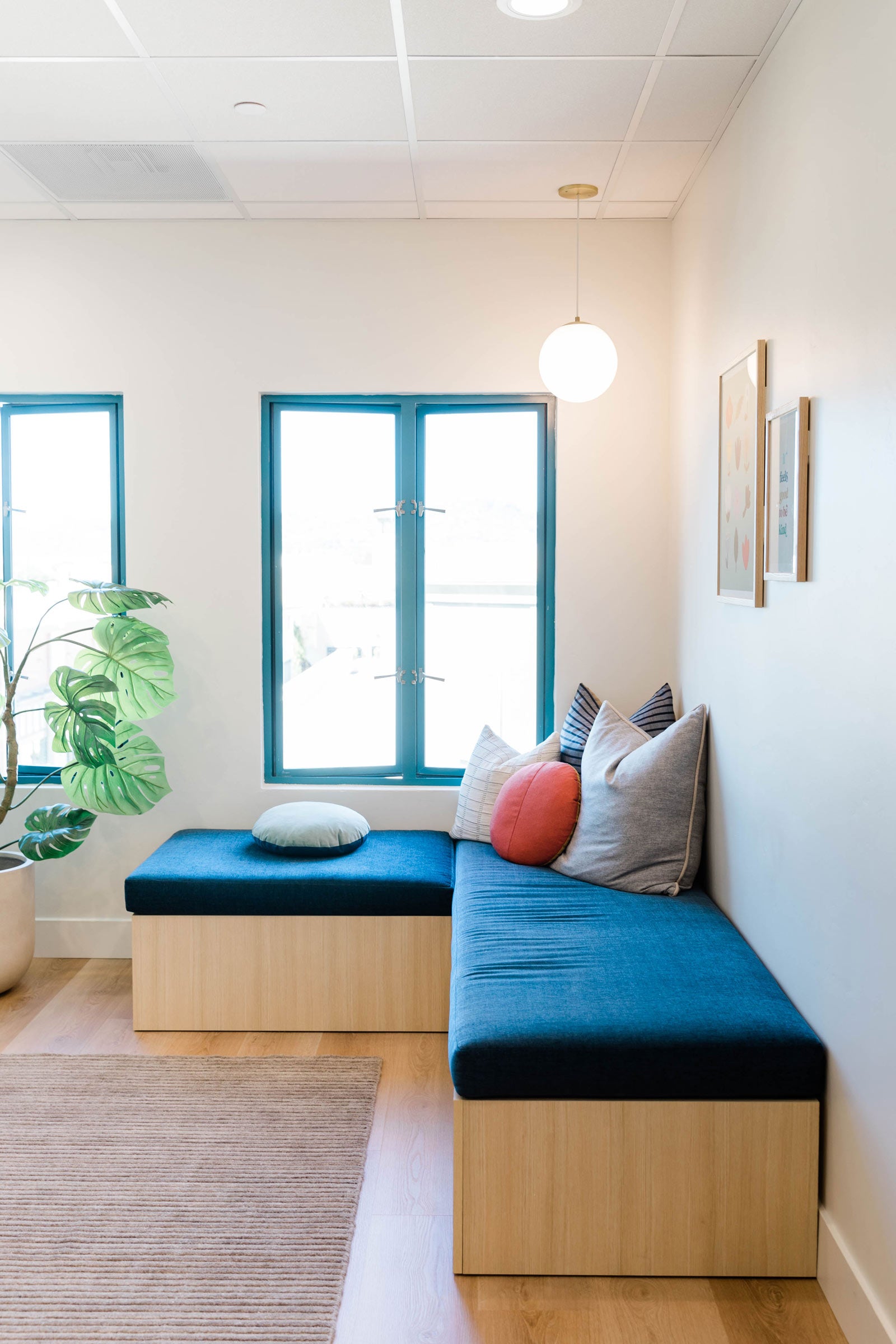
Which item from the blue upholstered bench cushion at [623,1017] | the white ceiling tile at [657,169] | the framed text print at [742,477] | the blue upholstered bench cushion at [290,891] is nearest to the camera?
the blue upholstered bench cushion at [623,1017]

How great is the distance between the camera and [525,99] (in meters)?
2.73

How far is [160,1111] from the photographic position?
2.78m

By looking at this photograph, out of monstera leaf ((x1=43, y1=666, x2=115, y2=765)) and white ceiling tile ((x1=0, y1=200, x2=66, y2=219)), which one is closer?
monstera leaf ((x1=43, y1=666, x2=115, y2=765))

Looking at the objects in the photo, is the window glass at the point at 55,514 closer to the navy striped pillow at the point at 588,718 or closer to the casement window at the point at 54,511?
the casement window at the point at 54,511

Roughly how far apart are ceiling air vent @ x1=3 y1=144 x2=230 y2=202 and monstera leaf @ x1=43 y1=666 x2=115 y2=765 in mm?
1596

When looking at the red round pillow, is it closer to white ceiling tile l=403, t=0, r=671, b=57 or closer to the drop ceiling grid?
the drop ceiling grid

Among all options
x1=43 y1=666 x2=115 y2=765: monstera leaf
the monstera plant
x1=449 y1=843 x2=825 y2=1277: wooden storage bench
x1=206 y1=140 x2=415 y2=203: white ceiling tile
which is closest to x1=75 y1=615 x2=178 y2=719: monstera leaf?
the monstera plant

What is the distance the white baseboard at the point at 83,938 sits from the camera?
3867 mm

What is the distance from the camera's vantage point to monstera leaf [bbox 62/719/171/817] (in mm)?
3387

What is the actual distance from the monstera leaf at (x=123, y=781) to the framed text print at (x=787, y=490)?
217cm

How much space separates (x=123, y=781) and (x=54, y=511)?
1.16 meters

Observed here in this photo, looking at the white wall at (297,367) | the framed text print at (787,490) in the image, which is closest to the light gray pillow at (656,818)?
the white wall at (297,367)

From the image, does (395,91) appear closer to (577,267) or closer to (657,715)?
(577,267)

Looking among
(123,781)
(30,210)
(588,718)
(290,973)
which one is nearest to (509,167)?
(30,210)
